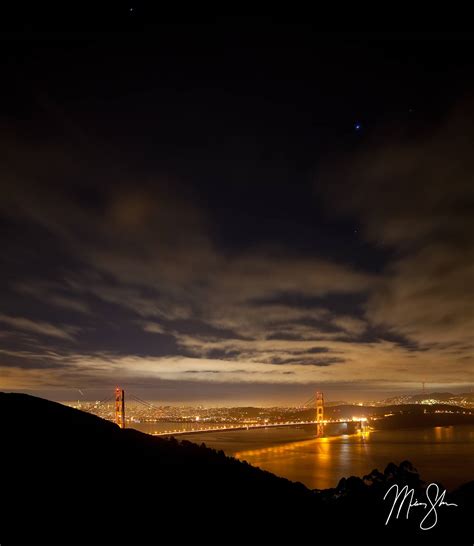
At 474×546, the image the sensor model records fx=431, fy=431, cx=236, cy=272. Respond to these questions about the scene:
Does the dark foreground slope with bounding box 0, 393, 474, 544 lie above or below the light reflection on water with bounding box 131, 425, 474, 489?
above

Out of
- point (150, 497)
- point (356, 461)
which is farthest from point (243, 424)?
point (150, 497)

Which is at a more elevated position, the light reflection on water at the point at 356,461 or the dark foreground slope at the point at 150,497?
the dark foreground slope at the point at 150,497

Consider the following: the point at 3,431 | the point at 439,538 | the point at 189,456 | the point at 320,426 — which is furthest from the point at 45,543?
→ the point at 320,426

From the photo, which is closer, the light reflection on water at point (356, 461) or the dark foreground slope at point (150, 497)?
the dark foreground slope at point (150, 497)

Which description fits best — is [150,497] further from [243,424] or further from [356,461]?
[243,424]

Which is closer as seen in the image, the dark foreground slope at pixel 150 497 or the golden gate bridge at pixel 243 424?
the dark foreground slope at pixel 150 497

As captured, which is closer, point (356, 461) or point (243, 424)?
point (356, 461)

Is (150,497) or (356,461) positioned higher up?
(150,497)

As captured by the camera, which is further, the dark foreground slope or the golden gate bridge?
the golden gate bridge
